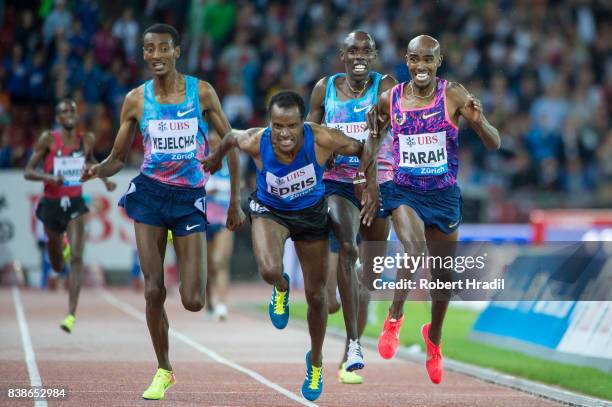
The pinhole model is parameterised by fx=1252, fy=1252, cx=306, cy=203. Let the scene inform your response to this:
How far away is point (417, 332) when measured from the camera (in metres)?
16.6

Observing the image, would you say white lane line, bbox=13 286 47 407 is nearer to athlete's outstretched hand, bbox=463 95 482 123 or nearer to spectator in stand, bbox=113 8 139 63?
athlete's outstretched hand, bbox=463 95 482 123

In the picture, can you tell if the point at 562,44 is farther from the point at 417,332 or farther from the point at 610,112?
the point at 417,332

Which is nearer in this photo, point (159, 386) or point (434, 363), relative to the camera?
point (159, 386)

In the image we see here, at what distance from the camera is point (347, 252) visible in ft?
33.6

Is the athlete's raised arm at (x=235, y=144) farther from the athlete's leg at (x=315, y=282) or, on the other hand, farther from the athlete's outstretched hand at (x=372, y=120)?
the athlete's outstretched hand at (x=372, y=120)

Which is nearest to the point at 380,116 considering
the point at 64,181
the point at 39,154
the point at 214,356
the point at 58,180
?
the point at 214,356

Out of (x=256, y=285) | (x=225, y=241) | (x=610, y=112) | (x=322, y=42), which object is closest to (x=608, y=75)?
(x=610, y=112)

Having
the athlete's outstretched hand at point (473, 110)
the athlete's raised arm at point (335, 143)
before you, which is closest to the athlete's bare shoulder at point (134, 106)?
the athlete's raised arm at point (335, 143)

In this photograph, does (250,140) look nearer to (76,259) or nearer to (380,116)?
(380,116)

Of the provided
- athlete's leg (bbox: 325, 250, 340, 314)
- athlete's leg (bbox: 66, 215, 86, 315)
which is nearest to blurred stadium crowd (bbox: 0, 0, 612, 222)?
athlete's leg (bbox: 66, 215, 86, 315)

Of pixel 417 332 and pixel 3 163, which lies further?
pixel 3 163

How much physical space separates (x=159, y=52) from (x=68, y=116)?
5.93 metres

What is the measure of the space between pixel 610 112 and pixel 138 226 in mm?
20804

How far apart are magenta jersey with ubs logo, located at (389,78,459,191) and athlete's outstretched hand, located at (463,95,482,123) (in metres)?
0.24
